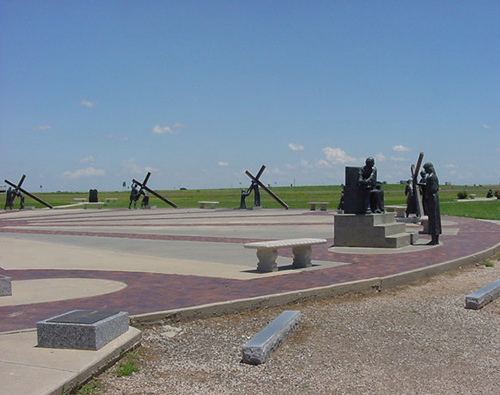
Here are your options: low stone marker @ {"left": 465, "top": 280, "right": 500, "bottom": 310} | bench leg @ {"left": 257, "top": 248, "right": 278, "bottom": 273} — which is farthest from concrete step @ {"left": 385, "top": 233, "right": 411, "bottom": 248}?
low stone marker @ {"left": 465, "top": 280, "right": 500, "bottom": 310}

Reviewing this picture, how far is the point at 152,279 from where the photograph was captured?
9.66 m

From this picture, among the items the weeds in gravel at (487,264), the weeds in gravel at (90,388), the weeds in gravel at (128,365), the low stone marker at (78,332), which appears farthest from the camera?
the weeds in gravel at (487,264)

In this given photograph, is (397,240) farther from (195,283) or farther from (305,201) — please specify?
(305,201)

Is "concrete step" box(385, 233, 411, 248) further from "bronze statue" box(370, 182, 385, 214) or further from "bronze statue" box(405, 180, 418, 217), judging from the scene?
"bronze statue" box(405, 180, 418, 217)

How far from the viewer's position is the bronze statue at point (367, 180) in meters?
14.4

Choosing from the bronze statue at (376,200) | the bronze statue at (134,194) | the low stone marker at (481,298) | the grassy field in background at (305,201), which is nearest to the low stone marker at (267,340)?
the low stone marker at (481,298)

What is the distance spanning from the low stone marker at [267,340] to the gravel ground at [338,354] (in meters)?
0.08

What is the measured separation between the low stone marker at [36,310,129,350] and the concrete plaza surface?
93 mm

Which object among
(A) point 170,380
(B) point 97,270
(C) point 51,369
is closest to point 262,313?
(A) point 170,380

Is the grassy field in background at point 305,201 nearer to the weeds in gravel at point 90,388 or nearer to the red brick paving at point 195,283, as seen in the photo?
the red brick paving at point 195,283

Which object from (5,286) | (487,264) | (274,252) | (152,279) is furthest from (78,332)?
(487,264)

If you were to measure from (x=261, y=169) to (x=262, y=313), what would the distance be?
3264 cm

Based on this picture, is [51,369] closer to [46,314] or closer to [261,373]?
[261,373]

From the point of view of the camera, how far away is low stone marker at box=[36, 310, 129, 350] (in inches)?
213
